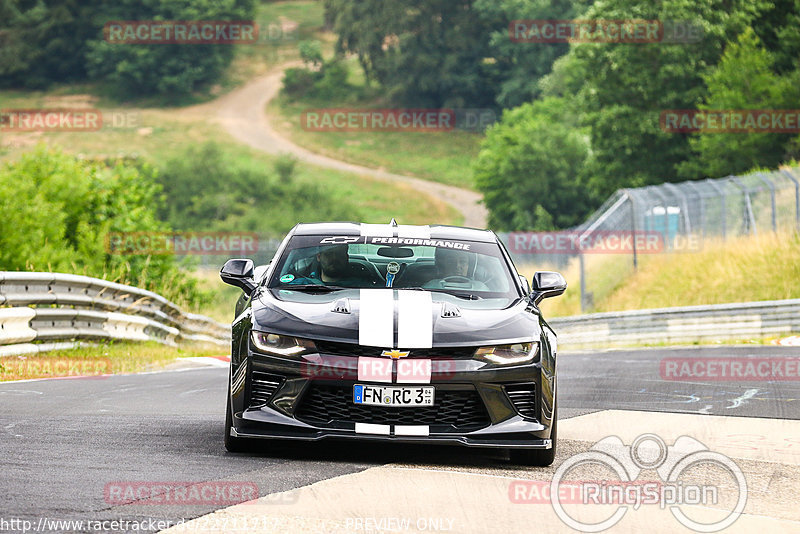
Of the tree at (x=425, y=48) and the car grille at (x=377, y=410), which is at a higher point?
the tree at (x=425, y=48)

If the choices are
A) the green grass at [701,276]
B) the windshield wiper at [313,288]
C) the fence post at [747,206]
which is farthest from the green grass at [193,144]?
the windshield wiper at [313,288]

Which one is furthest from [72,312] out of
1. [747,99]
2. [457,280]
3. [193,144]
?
[193,144]

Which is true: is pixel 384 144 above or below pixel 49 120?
below

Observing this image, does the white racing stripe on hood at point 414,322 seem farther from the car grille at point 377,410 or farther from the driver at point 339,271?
the driver at point 339,271

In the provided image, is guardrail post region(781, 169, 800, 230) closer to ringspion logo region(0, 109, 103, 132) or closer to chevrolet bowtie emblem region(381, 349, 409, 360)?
A: chevrolet bowtie emblem region(381, 349, 409, 360)

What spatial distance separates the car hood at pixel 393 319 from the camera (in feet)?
24.0

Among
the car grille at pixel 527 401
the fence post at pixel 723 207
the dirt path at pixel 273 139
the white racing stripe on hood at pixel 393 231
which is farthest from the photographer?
the dirt path at pixel 273 139

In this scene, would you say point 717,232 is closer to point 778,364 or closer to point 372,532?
point 778,364

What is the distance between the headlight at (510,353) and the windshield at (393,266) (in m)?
0.95

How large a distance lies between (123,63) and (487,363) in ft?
378

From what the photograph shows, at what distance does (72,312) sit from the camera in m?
15.6

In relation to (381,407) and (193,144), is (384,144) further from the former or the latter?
(381,407)

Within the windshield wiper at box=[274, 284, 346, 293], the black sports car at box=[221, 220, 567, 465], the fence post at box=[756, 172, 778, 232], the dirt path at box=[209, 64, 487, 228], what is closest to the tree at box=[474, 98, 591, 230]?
the dirt path at box=[209, 64, 487, 228]

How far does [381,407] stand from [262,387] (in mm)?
716
